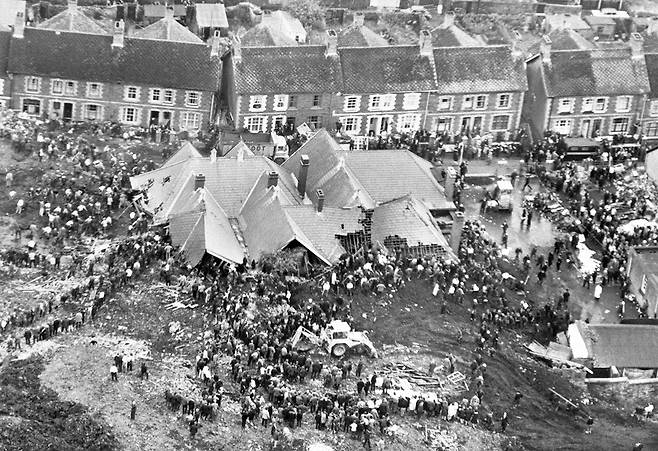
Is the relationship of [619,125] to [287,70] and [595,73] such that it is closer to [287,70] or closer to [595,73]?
[595,73]

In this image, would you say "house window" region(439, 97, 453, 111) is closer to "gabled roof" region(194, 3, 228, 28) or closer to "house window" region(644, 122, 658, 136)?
"house window" region(644, 122, 658, 136)

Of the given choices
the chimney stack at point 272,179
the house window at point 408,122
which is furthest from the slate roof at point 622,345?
the house window at point 408,122

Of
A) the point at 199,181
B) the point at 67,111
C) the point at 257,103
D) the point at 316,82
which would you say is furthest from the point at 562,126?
the point at 67,111

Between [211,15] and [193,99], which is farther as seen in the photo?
[211,15]

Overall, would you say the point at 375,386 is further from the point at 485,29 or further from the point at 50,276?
the point at 485,29

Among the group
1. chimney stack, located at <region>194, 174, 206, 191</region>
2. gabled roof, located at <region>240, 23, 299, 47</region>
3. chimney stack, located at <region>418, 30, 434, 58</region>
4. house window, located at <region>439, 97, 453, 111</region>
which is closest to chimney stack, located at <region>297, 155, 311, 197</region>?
chimney stack, located at <region>194, 174, 206, 191</region>

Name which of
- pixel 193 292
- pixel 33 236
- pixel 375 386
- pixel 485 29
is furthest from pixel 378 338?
pixel 485 29
